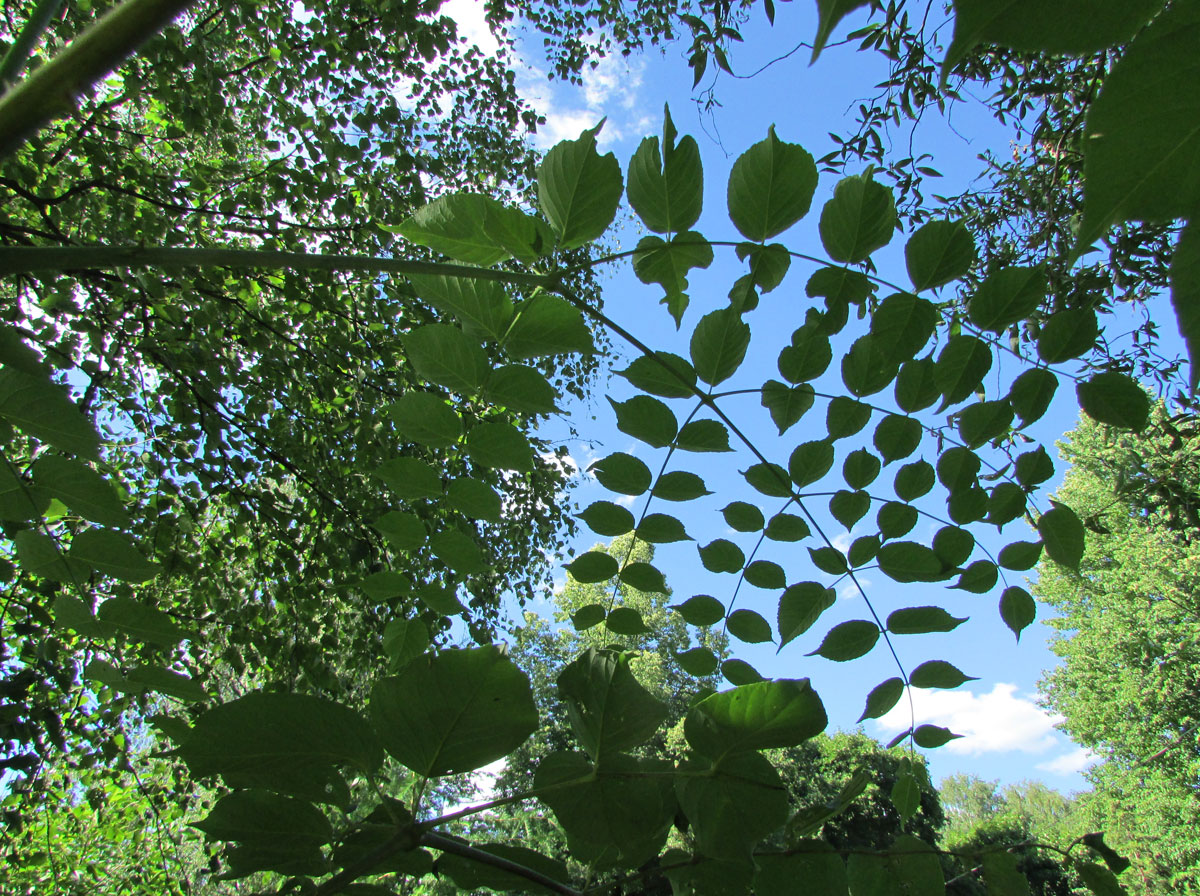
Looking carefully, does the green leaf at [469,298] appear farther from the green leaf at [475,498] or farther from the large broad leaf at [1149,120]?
the large broad leaf at [1149,120]

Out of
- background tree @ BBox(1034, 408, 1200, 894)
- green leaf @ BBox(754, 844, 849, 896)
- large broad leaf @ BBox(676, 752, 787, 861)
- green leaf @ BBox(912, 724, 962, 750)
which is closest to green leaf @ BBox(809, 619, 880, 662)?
green leaf @ BBox(912, 724, 962, 750)

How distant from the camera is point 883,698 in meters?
1.15

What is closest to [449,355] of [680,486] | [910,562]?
[680,486]

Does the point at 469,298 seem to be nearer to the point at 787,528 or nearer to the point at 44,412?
the point at 44,412

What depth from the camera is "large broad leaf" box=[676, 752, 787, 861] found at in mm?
467

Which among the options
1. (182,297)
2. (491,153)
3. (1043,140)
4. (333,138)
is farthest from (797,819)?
(491,153)

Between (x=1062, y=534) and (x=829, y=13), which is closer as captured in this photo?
(x=829, y=13)

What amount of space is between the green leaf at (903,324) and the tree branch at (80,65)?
3.00 feet

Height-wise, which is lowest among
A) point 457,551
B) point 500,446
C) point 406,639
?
point 406,639

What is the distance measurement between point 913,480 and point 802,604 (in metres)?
0.30

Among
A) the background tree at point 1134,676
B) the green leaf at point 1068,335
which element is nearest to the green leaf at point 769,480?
the green leaf at point 1068,335

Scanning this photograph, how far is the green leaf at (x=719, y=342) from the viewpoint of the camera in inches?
40.1

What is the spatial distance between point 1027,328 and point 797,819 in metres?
2.76

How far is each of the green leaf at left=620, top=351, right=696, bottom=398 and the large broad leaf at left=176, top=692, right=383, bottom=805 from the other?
67 centimetres
